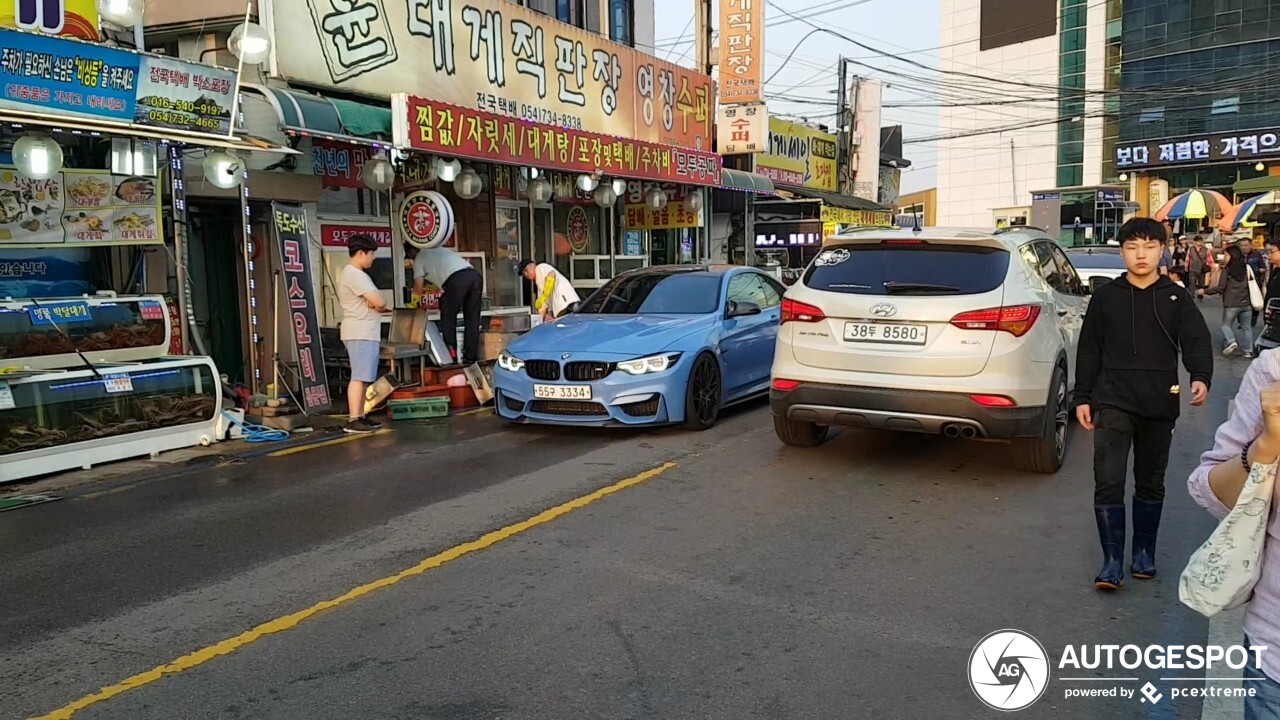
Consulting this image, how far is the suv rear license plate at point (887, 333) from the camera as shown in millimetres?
6461

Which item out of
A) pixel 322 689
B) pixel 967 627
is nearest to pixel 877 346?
pixel 967 627

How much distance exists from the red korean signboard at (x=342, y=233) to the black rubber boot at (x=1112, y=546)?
9773mm

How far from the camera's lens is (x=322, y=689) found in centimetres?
359

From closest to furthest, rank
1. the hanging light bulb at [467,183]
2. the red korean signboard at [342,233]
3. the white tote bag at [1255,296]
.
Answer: the red korean signboard at [342,233]
the hanging light bulb at [467,183]
the white tote bag at [1255,296]

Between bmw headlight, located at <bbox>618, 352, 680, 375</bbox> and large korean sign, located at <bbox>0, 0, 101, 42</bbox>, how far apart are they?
5.14 metres

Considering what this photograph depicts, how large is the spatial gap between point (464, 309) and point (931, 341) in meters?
6.73

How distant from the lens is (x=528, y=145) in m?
12.2

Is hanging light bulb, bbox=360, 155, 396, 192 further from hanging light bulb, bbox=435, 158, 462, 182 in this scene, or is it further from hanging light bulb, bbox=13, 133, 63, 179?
hanging light bulb, bbox=13, 133, 63, 179

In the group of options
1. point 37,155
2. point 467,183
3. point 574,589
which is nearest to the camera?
point 574,589

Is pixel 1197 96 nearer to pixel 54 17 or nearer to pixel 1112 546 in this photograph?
pixel 1112 546

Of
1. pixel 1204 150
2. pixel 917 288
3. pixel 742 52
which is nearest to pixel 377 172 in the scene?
pixel 917 288

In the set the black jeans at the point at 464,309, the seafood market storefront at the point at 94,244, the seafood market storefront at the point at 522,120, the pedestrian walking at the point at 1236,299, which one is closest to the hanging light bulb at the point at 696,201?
the seafood market storefront at the point at 522,120

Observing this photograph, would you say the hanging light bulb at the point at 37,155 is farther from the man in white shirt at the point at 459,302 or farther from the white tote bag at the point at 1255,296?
the white tote bag at the point at 1255,296

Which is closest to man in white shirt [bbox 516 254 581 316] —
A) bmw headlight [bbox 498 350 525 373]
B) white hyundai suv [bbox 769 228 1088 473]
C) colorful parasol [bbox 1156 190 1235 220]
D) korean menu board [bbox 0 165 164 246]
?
bmw headlight [bbox 498 350 525 373]
